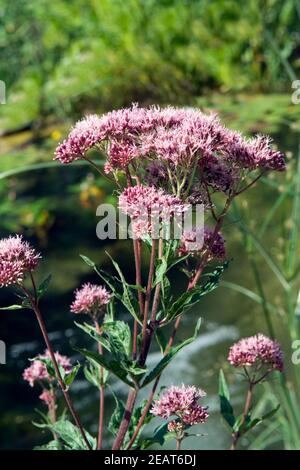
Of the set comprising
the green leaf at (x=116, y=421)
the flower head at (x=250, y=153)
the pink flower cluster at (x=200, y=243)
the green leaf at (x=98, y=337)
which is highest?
the flower head at (x=250, y=153)

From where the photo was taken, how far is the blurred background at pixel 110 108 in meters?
3.35

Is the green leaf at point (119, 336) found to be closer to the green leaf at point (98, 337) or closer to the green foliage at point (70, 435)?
the green leaf at point (98, 337)

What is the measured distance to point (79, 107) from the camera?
7156mm

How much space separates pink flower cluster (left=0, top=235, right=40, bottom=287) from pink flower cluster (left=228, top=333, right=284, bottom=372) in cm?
30

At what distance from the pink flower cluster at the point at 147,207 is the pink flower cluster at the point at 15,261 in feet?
0.41

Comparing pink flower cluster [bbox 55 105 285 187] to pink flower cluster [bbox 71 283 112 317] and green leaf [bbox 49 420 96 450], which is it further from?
green leaf [bbox 49 420 96 450]

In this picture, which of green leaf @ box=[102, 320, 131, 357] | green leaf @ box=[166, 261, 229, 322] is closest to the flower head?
green leaf @ box=[166, 261, 229, 322]

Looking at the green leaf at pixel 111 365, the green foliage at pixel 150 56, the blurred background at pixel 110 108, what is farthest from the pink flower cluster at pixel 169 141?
the green foliage at pixel 150 56

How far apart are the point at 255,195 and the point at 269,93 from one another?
2286 mm

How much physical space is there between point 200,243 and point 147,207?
0.15 metres

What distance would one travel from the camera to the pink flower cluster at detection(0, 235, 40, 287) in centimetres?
92

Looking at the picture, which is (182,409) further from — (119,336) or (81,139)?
(81,139)
